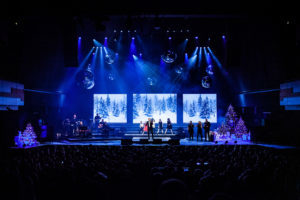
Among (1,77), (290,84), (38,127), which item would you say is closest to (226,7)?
(290,84)

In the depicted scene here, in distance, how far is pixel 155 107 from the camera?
72.6ft

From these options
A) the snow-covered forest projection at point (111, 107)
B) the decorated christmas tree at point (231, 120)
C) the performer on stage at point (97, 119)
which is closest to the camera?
the decorated christmas tree at point (231, 120)

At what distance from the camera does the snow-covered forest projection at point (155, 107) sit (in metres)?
22.1

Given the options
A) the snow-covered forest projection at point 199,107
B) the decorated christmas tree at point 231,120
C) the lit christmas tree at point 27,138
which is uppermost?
the snow-covered forest projection at point 199,107

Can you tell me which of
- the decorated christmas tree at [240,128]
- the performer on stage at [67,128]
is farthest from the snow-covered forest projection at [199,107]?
the performer on stage at [67,128]

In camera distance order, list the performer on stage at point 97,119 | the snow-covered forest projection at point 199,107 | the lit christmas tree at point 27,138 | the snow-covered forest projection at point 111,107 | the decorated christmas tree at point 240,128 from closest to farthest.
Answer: the lit christmas tree at point 27,138 → the decorated christmas tree at point 240,128 → the performer on stage at point 97,119 → the snow-covered forest projection at point 199,107 → the snow-covered forest projection at point 111,107

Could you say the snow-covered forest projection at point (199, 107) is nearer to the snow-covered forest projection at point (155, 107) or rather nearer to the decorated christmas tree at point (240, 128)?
the snow-covered forest projection at point (155, 107)

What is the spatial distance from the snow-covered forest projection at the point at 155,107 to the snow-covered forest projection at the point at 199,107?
3.50 ft

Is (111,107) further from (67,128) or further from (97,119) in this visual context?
(67,128)

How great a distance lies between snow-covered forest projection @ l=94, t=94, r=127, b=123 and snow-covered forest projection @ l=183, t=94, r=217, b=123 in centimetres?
551

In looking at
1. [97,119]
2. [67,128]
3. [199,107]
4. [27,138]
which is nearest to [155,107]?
[199,107]

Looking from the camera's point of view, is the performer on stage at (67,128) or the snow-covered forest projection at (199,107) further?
the snow-covered forest projection at (199,107)

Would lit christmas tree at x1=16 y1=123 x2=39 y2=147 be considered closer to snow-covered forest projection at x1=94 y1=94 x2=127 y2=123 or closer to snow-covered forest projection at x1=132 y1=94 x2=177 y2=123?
snow-covered forest projection at x1=94 y1=94 x2=127 y2=123

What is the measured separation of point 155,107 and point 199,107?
392 centimetres
